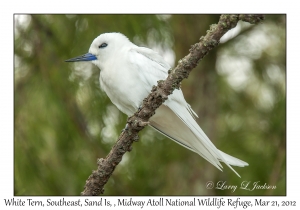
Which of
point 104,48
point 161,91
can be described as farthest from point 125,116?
point 161,91

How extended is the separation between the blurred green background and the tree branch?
246 cm

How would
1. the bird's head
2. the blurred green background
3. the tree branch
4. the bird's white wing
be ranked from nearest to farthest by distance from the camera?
the tree branch < the bird's white wing < the bird's head < the blurred green background

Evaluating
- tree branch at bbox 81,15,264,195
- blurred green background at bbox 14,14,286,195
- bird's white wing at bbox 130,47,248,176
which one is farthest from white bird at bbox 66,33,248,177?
blurred green background at bbox 14,14,286,195

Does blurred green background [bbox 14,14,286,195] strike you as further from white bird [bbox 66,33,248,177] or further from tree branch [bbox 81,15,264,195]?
tree branch [bbox 81,15,264,195]

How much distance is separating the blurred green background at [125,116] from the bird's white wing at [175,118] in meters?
1.47

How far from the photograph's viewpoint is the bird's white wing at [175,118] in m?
4.51

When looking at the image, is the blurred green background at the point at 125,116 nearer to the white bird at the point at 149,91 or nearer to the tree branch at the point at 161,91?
the white bird at the point at 149,91

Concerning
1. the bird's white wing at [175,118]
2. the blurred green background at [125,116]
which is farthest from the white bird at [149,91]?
the blurred green background at [125,116]

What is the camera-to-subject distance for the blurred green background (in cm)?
632

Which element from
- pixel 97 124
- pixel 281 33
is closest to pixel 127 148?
pixel 97 124

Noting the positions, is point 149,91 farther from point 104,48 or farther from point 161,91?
point 161,91

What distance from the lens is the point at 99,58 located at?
5133 millimetres

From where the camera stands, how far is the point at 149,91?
15.3 feet
